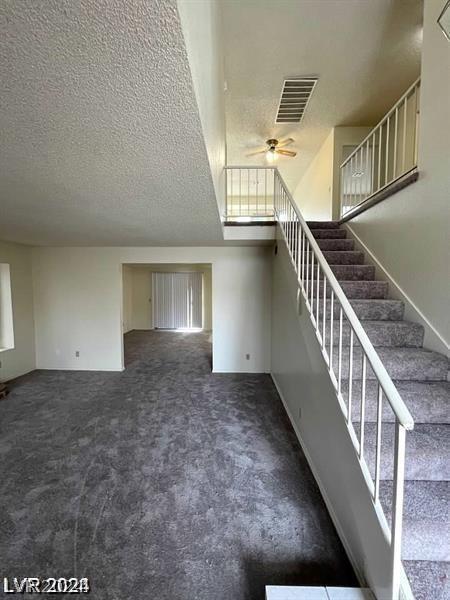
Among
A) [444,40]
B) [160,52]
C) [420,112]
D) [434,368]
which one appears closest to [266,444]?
[434,368]

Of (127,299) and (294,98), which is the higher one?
(294,98)

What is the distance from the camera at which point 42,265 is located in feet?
16.0

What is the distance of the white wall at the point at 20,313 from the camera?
433cm

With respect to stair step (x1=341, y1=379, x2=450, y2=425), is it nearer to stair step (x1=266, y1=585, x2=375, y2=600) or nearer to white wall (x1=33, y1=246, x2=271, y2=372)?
stair step (x1=266, y1=585, x2=375, y2=600)

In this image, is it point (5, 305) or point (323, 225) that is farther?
point (5, 305)

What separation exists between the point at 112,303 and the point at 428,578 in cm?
483

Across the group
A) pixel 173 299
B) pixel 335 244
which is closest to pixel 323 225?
pixel 335 244

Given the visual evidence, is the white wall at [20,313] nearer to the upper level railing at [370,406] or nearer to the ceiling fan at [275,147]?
the upper level railing at [370,406]

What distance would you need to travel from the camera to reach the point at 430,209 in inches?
89.2

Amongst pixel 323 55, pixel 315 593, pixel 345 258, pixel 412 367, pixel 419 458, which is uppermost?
pixel 323 55

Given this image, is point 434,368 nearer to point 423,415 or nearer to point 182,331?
point 423,415

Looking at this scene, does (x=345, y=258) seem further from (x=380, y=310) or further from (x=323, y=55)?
(x=323, y=55)

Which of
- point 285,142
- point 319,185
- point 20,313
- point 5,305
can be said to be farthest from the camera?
point 319,185

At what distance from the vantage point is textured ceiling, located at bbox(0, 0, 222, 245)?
73 centimetres
